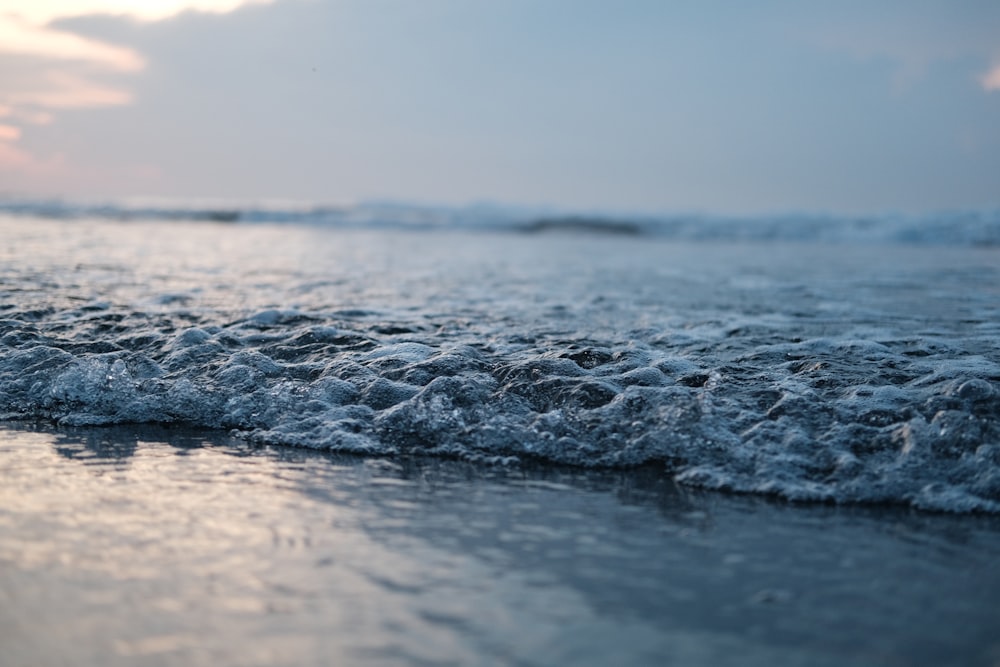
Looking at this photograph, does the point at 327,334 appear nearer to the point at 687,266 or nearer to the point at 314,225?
the point at 687,266

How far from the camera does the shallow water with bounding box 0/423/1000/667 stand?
179 cm

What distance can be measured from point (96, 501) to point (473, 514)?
120cm

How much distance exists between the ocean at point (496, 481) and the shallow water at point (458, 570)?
0.03ft

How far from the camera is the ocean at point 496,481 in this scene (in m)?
1.87

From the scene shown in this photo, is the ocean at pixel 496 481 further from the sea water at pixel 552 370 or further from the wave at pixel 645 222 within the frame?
the wave at pixel 645 222

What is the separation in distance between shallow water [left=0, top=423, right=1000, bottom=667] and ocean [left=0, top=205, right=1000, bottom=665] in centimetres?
1

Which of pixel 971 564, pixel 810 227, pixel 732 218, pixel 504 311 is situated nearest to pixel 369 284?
pixel 504 311

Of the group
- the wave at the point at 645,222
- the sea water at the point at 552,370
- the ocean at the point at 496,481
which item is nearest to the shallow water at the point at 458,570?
the ocean at the point at 496,481

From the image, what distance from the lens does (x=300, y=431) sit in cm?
350

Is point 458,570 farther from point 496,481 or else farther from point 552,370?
point 552,370

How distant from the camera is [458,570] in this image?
85.6 inches

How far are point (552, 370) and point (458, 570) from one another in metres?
1.91

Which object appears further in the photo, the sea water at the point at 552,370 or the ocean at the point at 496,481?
the sea water at the point at 552,370

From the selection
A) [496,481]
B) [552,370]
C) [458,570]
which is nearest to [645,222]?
[552,370]
